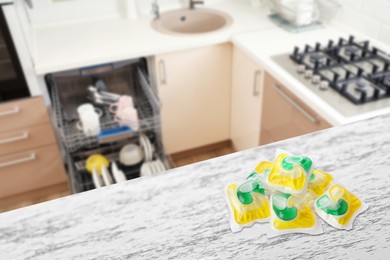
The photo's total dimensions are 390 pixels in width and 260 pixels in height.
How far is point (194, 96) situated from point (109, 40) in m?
0.57

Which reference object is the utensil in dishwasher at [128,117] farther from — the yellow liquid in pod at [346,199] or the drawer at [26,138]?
the yellow liquid in pod at [346,199]

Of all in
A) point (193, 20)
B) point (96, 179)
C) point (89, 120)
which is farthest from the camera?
point (193, 20)

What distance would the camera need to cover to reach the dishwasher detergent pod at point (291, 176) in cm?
70

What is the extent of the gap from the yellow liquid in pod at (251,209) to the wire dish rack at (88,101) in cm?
123

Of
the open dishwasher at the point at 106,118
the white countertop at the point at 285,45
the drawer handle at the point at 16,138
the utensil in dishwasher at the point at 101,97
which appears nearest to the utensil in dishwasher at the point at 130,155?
the open dishwasher at the point at 106,118

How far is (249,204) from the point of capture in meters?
0.75

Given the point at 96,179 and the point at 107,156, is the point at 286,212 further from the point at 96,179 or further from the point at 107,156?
the point at 107,156

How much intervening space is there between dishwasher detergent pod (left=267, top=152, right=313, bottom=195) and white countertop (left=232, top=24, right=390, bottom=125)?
0.83m

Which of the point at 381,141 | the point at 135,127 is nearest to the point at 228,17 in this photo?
the point at 135,127

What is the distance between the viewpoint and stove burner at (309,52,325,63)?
1.75 metres

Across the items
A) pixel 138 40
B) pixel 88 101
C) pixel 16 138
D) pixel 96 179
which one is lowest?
pixel 96 179

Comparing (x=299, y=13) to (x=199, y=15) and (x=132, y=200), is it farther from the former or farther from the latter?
(x=132, y=200)

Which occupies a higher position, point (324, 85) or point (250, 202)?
point (250, 202)

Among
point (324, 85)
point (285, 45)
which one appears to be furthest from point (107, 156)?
point (324, 85)
